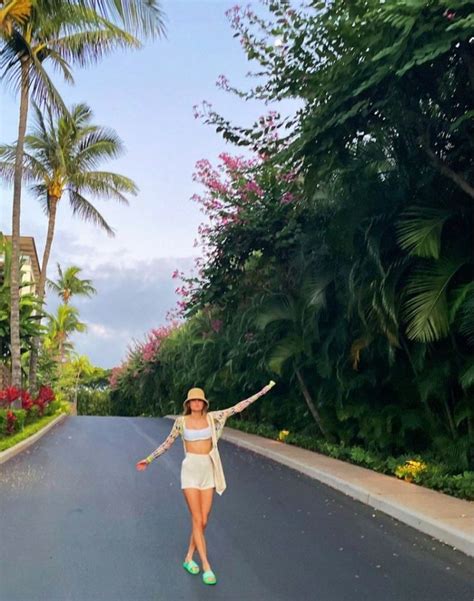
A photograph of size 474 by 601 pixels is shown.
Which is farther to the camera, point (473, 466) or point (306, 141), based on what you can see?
point (473, 466)

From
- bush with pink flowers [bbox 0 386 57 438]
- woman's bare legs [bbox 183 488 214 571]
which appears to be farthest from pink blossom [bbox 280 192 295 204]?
woman's bare legs [bbox 183 488 214 571]

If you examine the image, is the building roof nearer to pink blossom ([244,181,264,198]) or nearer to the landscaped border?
the landscaped border

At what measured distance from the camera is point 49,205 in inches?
1129

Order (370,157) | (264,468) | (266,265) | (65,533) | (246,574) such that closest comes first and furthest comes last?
1. (246,574)
2. (65,533)
3. (370,157)
4. (264,468)
5. (266,265)

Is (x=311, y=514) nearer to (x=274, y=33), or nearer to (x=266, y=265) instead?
(x=274, y=33)

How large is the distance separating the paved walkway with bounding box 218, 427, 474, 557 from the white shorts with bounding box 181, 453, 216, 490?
2.80 meters

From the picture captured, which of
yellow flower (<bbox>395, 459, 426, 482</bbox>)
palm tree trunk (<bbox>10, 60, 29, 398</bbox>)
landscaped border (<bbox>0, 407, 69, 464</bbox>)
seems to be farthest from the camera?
palm tree trunk (<bbox>10, 60, 29, 398</bbox>)

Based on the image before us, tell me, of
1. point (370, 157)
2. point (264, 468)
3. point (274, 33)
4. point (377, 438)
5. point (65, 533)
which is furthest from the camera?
point (264, 468)

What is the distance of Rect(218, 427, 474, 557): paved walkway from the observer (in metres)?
7.24

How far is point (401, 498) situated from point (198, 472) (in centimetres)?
434

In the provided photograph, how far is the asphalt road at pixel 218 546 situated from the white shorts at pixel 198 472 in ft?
2.65

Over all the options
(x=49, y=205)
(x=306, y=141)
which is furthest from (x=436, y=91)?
(x=49, y=205)

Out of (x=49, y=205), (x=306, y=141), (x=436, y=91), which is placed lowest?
(x=306, y=141)

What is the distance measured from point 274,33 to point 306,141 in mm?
2183
